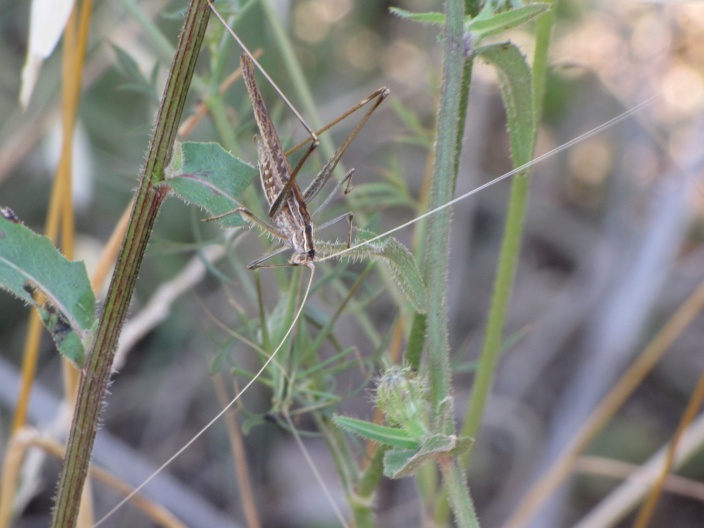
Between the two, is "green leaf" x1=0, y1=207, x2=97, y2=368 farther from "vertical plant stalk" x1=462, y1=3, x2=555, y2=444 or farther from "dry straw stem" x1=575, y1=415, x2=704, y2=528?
"dry straw stem" x1=575, y1=415, x2=704, y2=528

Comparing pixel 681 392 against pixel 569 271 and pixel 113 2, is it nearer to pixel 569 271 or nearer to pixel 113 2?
pixel 569 271

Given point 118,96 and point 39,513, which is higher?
point 118,96

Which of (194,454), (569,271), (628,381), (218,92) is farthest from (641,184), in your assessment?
(218,92)

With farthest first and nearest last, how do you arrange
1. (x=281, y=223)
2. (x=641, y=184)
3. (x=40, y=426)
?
(x=641, y=184) → (x=40, y=426) → (x=281, y=223)

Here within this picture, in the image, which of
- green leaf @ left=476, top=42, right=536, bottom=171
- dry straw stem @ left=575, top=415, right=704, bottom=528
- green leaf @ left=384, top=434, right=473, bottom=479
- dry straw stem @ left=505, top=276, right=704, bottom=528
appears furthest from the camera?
dry straw stem @ left=575, top=415, right=704, bottom=528

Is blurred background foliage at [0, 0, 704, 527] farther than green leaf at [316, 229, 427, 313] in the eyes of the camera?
Yes

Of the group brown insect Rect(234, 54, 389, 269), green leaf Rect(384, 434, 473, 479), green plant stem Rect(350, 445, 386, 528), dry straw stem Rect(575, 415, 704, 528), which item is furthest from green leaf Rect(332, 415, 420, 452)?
dry straw stem Rect(575, 415, 704, 528)

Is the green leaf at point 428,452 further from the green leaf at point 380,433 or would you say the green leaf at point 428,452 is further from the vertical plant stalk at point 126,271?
the vertical plant stalk at point 126,271
